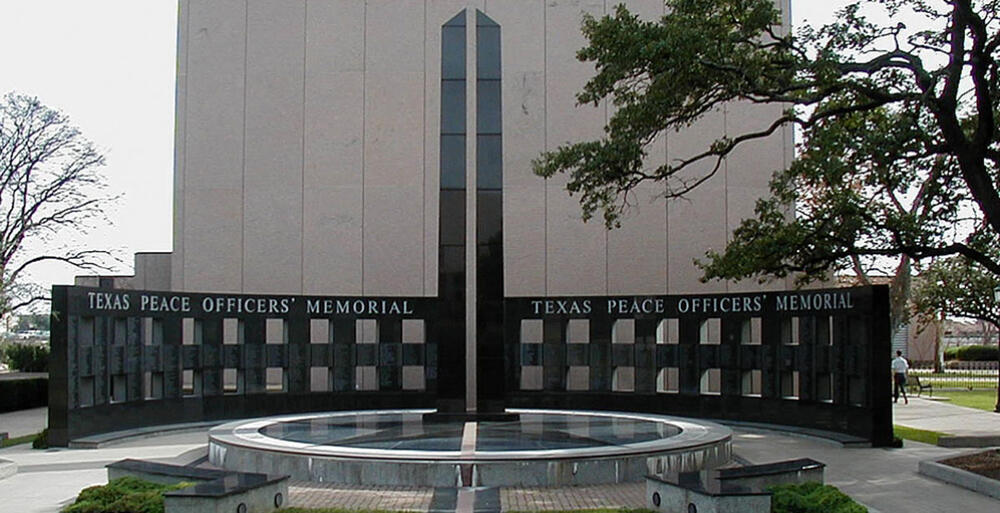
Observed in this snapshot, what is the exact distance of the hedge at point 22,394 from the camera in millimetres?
29922

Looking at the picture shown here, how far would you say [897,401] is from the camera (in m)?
32.3

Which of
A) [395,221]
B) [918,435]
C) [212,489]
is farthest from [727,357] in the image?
[212,489]

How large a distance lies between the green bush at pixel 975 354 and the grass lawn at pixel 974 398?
91.2ft

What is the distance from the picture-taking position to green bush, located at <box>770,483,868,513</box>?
422 inches

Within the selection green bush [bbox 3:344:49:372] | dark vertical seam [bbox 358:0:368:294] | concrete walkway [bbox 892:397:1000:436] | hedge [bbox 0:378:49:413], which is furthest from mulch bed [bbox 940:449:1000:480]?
green bush [bbox 3:344:49:372]

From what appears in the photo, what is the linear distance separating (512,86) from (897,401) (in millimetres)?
16467

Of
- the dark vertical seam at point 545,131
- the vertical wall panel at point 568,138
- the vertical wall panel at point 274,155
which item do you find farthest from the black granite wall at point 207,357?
the vertical wall panel at point 568,138

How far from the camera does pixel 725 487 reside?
11.1 meters

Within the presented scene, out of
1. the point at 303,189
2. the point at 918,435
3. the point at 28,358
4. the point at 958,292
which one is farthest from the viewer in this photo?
the point at 28,358

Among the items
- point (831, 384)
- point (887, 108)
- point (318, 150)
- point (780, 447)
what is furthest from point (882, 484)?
point (318, 150)

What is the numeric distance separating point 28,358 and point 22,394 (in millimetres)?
14464

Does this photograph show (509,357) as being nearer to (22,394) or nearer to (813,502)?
(813,502)

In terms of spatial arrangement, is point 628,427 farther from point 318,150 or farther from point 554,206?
point 318,150

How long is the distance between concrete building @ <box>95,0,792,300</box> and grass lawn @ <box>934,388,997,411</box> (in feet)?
31.1
